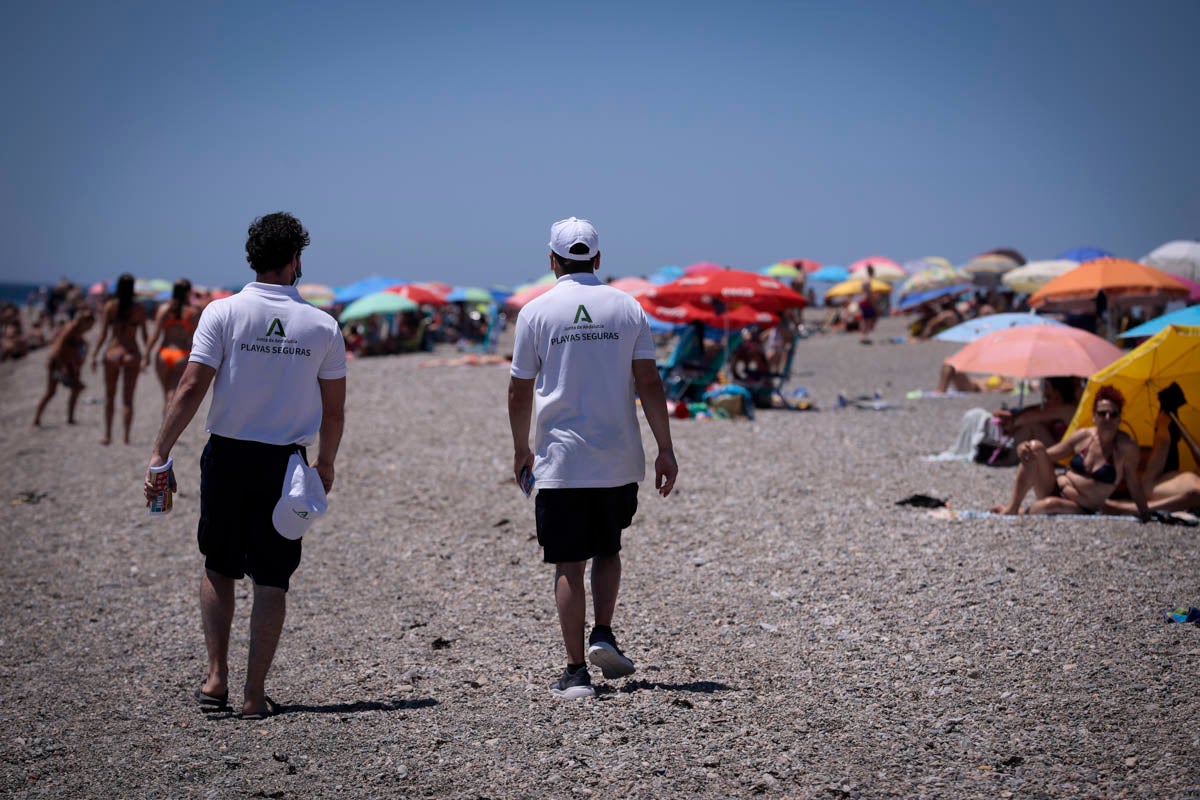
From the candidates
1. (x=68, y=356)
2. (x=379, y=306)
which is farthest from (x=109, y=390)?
(x=379, y=306)

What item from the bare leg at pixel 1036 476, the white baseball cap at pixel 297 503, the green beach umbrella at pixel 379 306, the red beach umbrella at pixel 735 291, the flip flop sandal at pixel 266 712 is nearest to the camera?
the white baseball cap at pixel 297 503

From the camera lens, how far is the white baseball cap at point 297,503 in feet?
12.5

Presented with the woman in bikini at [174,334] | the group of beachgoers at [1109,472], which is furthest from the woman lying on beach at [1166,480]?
the woman in bikini at [174,334]

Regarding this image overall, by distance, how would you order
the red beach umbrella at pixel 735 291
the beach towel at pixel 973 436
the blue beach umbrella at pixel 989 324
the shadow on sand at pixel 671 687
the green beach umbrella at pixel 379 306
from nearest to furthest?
the shadow on sand at pixel 671 687 → the beach towel at pixel 973 436 → the blue beach umbrella at pixel 989 324 → the red beach umbrella at pixel 735 291 → the green beach umbrella at pixel 379 306

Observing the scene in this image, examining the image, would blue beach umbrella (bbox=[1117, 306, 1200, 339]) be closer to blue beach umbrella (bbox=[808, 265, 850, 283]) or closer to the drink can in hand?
the drink can in hand

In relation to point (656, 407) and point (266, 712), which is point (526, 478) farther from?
point (266, 712)

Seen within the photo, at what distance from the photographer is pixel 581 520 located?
4.01 m

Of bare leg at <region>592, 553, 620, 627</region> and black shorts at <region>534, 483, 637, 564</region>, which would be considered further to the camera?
bare leg at <region>592, 553, 620, 627</region>

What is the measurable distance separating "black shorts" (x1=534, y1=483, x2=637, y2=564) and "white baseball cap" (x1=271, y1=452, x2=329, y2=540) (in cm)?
82

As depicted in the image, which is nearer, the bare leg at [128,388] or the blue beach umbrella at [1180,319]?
the blue beach umbrella at [1180,319]

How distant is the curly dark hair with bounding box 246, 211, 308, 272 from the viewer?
395 cm

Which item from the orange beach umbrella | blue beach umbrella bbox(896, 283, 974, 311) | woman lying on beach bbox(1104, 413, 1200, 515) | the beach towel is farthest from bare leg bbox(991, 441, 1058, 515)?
blue beach umbrella bbox(896, 283, 974, 311)

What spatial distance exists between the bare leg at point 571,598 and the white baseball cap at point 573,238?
118 centimetres

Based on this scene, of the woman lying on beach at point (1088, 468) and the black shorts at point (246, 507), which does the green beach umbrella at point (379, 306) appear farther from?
the black shorts at point (246, 507)
